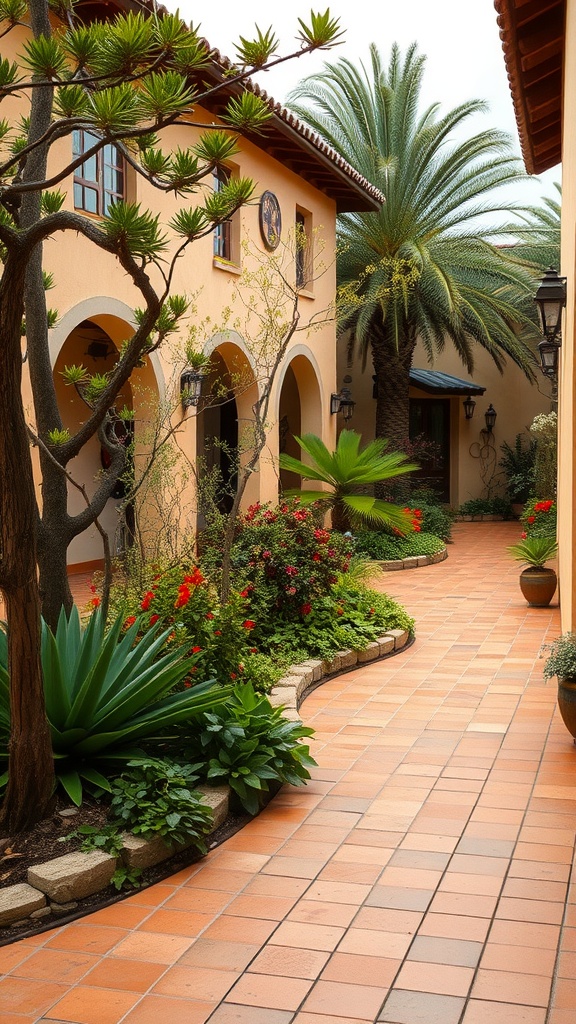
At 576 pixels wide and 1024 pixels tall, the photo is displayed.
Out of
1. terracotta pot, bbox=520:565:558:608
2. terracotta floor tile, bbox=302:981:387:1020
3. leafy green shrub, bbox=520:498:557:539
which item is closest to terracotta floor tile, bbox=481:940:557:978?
terracotta floor tile, bbox=302:981:387:1020

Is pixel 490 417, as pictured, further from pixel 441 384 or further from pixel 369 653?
pixel 369 653

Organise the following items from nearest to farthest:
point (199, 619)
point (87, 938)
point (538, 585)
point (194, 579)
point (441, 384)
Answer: point (87, 938), point (199, 619), point (194, 579), point (538, 585), point (441, 384)

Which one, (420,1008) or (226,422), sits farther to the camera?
(226,422)

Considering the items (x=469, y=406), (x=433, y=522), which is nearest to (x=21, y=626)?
(x=433, y=522)

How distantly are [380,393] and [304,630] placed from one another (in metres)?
10.3

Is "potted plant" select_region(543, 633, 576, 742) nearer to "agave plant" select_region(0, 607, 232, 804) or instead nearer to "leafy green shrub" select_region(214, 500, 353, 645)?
"agave plant" select_region(0, 607, 232, 804)

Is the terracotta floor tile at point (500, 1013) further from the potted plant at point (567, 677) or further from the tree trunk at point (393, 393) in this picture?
the tree trunk at point (393, 393)

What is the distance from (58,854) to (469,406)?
18466 millimetres

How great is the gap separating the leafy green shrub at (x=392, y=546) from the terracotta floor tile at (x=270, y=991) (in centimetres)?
1099

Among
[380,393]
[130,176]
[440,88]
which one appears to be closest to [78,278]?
[130,176]

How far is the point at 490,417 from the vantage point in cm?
2183

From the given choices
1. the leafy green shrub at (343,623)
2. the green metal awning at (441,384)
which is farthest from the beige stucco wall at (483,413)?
the leafy green shrub at (343,623)

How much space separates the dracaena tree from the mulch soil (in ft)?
0.31

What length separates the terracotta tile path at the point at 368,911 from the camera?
307 centimetres
